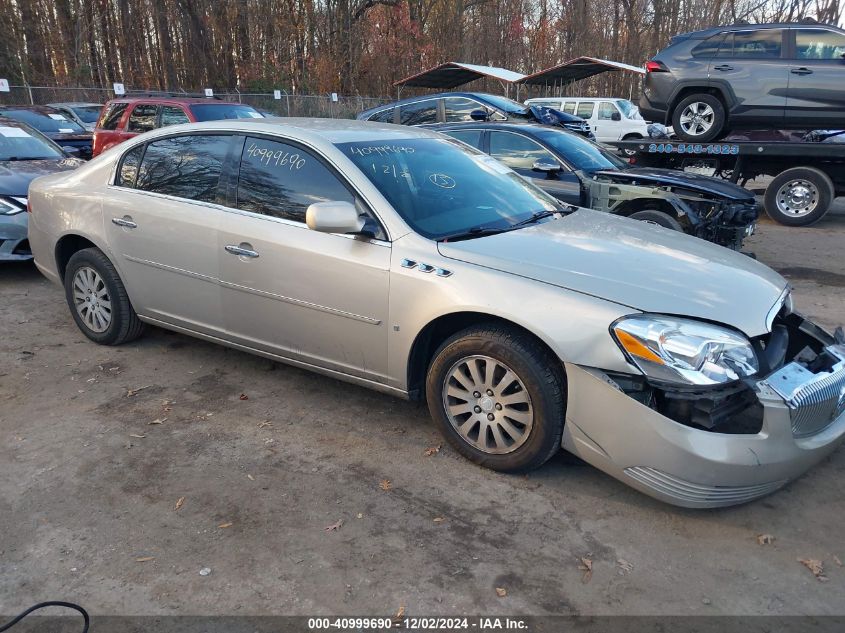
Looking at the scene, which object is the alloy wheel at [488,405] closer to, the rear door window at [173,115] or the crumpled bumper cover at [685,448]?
the crumpled bumper cover at [685,448]

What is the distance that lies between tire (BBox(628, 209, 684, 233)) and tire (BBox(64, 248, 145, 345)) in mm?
5020

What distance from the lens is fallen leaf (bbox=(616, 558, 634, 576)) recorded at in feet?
8.70

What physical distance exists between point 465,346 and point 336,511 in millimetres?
979

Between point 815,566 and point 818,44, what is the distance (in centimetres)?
905

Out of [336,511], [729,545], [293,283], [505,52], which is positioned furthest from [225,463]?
[505,52]

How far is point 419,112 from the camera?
11.4 metres

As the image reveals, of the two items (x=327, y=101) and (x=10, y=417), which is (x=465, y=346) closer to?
(x=10, y=417)

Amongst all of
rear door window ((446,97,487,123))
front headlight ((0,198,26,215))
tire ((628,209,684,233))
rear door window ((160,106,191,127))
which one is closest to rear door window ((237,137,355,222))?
front headlight ((0,198,26,215))

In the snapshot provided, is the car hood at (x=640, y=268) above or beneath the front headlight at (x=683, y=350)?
above

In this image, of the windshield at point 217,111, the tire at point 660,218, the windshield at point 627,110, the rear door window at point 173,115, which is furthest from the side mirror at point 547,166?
the windshield at point 627,110

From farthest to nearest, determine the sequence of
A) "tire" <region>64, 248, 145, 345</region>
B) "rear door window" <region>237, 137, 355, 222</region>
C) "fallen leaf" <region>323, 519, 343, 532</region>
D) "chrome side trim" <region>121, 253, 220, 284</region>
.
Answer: "tire" <region>64, 248, 145, 345</region>
"chrome side trim" <region>121, 253, 220, 284</region>
"rear door window" <region>237, 137, 355, 222</region>
"fallen leaf" <region>323, 519, 343, 532</region>

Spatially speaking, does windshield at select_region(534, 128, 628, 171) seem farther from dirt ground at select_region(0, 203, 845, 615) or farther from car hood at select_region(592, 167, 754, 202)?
dirt ground at select_region(0, 203, 845, 615)

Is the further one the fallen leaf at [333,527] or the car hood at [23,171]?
the car hood at [23,171]

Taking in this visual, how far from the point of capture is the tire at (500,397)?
3045 mm
